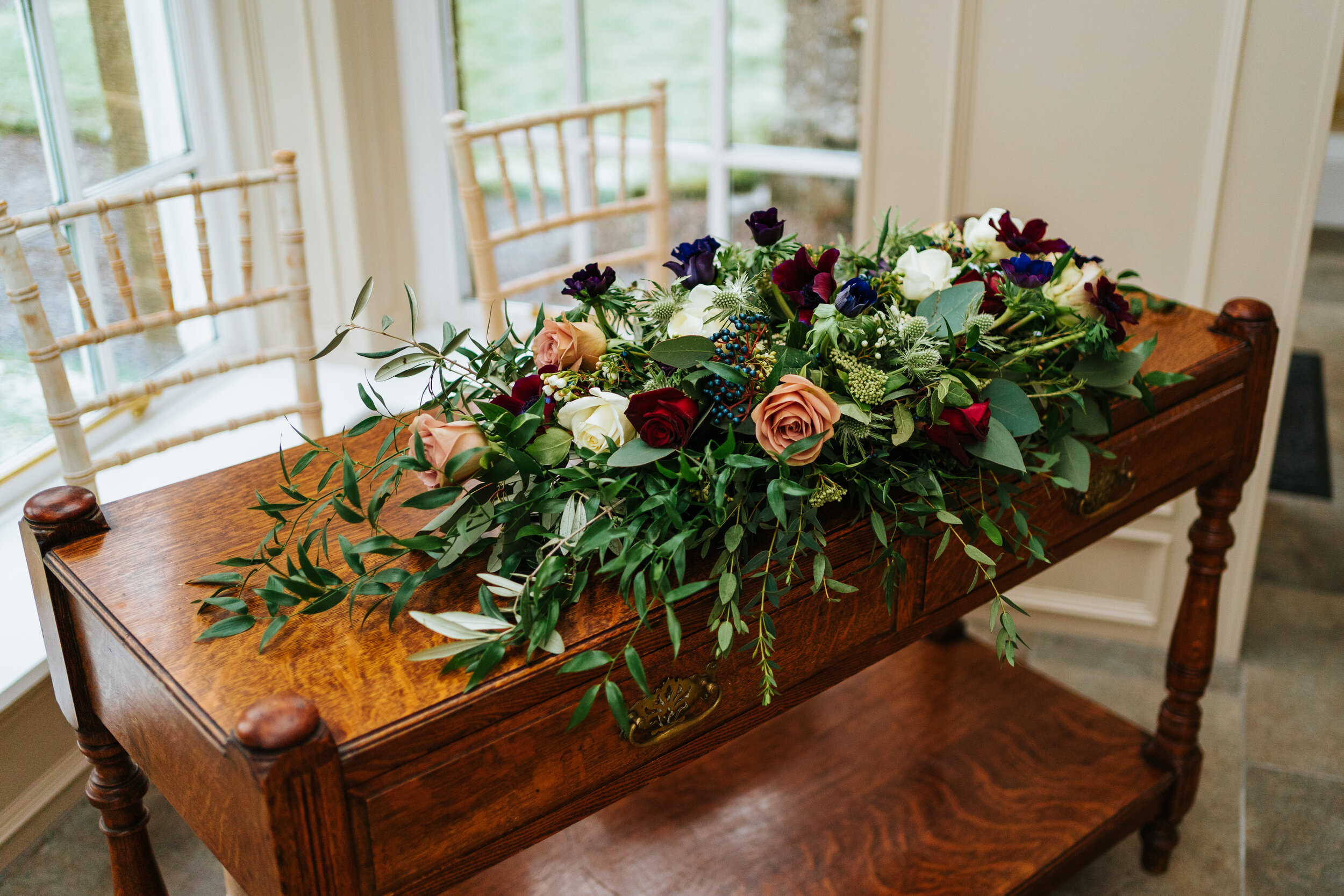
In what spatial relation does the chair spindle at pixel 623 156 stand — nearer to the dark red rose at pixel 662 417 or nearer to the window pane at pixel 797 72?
the window pane at pixel 797 72

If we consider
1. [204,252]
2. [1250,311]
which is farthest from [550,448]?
[1250,311]

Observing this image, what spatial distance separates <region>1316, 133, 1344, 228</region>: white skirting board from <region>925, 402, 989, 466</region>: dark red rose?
4.92 m

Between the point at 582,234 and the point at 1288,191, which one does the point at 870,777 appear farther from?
the point at 582,234

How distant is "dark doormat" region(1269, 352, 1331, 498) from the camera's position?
10.1ft

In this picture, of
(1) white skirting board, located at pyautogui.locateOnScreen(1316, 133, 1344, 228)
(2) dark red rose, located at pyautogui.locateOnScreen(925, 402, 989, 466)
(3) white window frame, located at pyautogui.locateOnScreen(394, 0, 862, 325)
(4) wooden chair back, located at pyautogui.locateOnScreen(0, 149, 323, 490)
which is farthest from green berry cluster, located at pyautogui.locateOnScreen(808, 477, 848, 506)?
(1) white skirting board, located at pyautogui.locateOnScreen(1316, 133, 1344, 228)

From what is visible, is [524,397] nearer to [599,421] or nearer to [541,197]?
[599,421]

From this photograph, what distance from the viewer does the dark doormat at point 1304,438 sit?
307cm

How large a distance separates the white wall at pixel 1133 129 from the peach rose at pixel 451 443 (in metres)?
1.42

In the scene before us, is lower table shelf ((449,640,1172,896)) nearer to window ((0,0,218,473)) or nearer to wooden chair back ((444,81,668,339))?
wooden chair back ((444,81,668,339))

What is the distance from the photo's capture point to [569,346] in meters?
1.06

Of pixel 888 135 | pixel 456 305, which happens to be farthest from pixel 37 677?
pixel 888 135

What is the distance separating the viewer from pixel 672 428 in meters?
0.95

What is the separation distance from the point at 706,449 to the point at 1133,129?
1.43 meters

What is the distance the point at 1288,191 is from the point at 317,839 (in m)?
1.93
